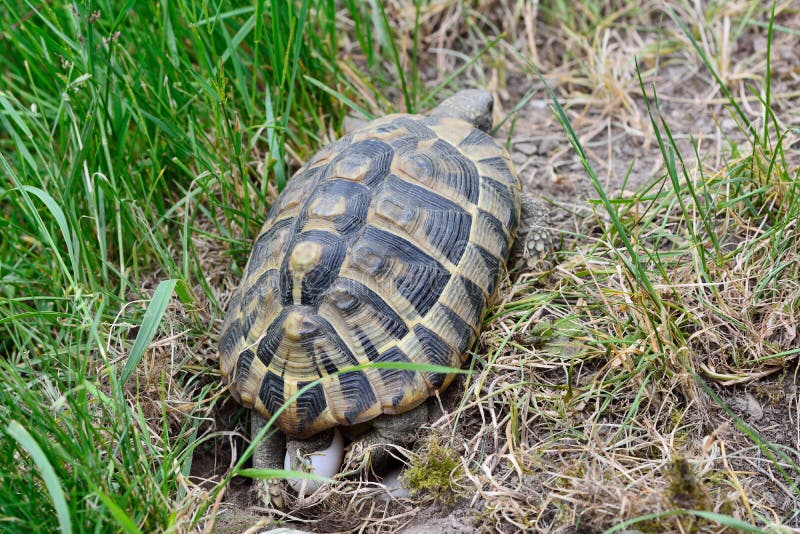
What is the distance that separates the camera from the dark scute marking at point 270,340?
239cm

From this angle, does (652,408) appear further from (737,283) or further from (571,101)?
(571,101)

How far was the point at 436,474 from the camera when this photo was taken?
2.27m

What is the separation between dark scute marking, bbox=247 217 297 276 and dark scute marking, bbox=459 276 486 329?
0.64 m

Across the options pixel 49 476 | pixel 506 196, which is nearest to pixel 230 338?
pixel 49 476

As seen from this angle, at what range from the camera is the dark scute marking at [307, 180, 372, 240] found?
247 centimetres

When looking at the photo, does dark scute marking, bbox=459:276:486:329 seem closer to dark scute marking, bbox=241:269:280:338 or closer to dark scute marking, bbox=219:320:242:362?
dark scute marking, bbox=241:269:280:338

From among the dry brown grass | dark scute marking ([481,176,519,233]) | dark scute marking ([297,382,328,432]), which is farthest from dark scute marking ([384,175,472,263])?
dark scute marking ([297,382,328,432])

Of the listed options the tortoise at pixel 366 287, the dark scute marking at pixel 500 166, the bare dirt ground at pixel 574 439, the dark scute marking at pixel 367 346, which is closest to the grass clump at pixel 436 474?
the bare dirt ground at pixel 574 439

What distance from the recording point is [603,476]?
2.06 meters

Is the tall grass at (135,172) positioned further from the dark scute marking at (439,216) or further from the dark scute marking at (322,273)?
the dark scute marking at (439,216)

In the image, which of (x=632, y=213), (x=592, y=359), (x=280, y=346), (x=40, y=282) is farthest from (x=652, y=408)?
(x=40, y=282)

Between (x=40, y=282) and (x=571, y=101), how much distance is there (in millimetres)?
2493

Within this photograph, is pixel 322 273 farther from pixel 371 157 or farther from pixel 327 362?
pixel 371 157

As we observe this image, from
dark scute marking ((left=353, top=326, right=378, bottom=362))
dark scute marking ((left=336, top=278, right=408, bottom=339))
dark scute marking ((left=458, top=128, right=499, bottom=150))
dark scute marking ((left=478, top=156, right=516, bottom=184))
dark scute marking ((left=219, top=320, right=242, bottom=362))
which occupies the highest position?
dark scute marking ((left=458, top=128, right=499, bottom=150))
